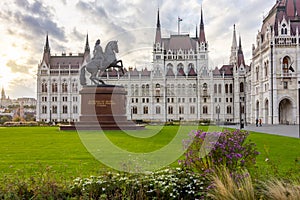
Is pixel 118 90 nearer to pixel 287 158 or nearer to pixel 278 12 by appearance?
pixel 287 158

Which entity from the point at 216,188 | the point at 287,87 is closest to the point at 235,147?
the point at 216,188

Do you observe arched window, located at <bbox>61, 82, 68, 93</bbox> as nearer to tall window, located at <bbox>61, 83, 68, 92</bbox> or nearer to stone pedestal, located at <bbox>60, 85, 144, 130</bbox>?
tall window, located at <bbox>61, 83, 68, 92</bbox>

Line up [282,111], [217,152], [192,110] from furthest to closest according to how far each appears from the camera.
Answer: [192,110], [282,111], [217,152]

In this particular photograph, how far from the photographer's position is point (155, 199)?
6738 mm

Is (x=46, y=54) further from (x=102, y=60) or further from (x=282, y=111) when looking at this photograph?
(x=102, y=60)

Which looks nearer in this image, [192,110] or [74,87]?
[192,110]

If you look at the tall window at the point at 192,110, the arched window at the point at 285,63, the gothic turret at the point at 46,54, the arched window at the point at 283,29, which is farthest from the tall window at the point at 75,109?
the arched window at the point at 283,29

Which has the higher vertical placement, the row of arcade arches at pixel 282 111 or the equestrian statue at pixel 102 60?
the equestrian statue at pixel 102 60

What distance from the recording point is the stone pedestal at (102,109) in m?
29.8

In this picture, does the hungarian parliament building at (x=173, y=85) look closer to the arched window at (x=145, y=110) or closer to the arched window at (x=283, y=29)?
the arched window at (x=145, y=110)

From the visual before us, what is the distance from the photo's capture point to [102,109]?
30.0m

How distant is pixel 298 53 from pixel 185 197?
6004 cm

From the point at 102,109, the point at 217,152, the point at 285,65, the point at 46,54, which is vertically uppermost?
the point at 46,54

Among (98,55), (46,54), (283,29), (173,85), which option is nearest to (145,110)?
(173,85)
